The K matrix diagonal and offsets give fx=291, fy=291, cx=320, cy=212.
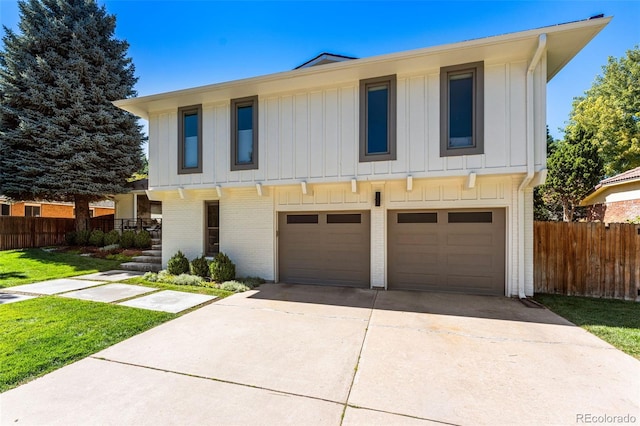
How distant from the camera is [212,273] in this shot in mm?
7684

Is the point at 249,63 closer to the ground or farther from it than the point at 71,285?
farther from it

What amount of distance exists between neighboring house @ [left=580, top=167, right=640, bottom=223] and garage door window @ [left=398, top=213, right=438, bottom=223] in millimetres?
10456

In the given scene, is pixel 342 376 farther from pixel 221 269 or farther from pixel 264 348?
pixel 221 269

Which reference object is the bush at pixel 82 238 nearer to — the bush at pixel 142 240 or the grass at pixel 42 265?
the grass at pixel 42 265

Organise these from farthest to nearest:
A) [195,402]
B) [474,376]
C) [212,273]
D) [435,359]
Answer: [212,273] → [435,359] → [474,376] → [195,402]

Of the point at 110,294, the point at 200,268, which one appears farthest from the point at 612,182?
the point at 110,294

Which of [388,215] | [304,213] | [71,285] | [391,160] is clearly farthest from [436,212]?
[71,285]

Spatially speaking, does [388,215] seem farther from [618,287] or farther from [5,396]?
[5,396]

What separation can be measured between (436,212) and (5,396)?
7355 mm

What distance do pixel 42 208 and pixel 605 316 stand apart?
30.3 meters

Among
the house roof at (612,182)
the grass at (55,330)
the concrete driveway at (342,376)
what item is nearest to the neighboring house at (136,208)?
the grass at (55,330)

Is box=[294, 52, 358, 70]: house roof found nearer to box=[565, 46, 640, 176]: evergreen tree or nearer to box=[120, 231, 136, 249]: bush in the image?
box=[120, 231, 136, 249]: bush

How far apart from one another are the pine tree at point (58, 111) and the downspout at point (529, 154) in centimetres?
1514

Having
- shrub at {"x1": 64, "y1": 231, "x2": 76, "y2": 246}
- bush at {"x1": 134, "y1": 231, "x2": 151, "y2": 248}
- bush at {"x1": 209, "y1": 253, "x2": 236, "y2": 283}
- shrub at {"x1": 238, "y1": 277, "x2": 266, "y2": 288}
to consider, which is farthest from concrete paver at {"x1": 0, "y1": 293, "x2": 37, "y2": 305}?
shrub at {"x1": 64, "y1": 231, "x2": 76, "y2": 246}
